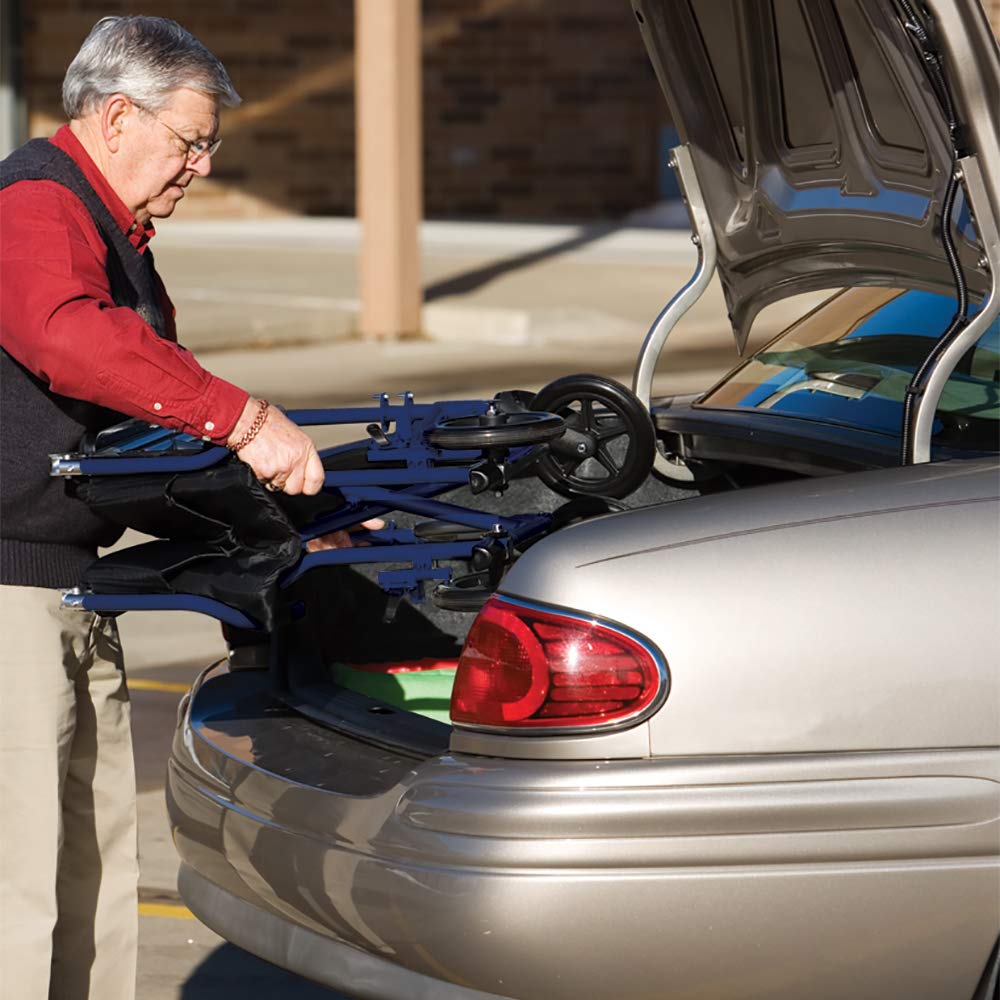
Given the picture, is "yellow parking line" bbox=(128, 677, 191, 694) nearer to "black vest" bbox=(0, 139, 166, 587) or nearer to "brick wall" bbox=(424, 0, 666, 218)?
"black vest" bbox=(0, 139, 166, 587)

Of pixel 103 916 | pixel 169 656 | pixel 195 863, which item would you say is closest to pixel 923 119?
pixel 195 863

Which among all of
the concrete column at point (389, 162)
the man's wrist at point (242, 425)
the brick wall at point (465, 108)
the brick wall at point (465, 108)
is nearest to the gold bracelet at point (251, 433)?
the man's wrist at point (242, 425)

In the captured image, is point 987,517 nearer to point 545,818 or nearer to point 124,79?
point 545,818

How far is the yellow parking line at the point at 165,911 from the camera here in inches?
168

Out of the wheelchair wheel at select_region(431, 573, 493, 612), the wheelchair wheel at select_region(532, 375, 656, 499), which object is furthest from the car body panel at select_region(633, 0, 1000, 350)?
the wheelchair wheel at select_region(431, 573, 493, 612)

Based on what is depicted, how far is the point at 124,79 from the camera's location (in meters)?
2.97

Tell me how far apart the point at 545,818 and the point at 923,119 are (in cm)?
140

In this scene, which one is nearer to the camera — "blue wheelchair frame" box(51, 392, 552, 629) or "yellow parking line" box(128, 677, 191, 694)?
"blue wheelchair frame" box(51, 392, 552, 629)

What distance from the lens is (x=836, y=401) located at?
3.67 metres

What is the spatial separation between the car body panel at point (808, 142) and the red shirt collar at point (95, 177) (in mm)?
1182

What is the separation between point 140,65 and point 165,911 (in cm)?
210

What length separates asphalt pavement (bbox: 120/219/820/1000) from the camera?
6.69m

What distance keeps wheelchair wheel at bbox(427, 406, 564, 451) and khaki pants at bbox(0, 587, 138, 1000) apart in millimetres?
703

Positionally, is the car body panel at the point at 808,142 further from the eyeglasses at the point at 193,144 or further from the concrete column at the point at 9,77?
the concrete column at the point at 9,77
